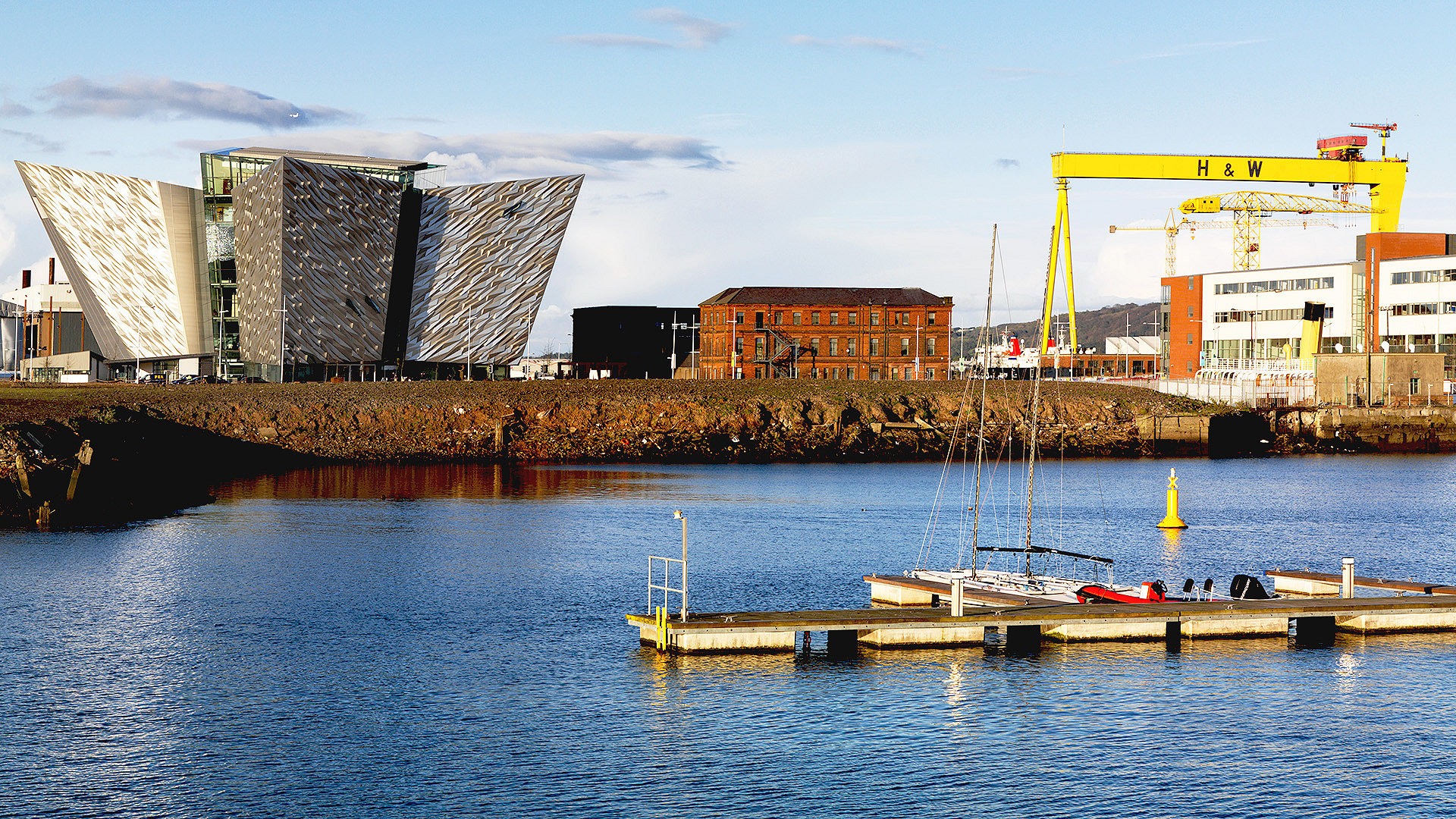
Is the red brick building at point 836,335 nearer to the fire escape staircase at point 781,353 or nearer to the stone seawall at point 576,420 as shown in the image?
Answer: the fire escape staircase at point 781,353

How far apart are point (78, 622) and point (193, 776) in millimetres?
13518

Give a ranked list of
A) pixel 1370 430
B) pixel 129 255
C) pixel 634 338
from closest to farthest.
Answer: pixel 1370 430 → pixel 129 255 → pixel 634 338

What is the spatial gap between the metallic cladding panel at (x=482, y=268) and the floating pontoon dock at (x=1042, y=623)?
3466 inches

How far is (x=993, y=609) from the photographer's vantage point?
32.1m

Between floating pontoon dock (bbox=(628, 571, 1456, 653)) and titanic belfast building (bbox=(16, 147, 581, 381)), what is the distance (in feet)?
288

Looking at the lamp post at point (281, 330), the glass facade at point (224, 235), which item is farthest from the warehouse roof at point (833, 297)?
the lamp post at point (281, 330)

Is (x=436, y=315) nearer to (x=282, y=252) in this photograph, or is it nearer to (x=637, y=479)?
(x=282, y=252)

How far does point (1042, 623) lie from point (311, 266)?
9241cm

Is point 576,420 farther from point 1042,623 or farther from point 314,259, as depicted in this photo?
point 1042,623

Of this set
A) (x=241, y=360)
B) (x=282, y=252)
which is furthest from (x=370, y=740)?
(x=241, y=360)

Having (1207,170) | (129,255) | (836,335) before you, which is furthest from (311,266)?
(1207,170)

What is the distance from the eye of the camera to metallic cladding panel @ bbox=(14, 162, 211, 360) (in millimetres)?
114125

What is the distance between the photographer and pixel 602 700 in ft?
86.9

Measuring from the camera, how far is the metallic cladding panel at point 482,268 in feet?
388
